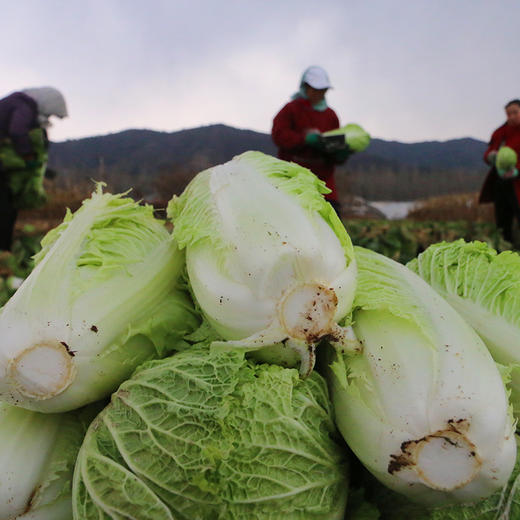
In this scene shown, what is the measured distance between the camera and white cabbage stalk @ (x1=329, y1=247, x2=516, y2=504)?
4.77ft

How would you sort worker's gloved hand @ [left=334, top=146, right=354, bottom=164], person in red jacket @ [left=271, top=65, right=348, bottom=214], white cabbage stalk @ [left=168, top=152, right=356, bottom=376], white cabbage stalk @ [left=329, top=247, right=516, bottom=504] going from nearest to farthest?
white cabbage stalk @ [left=329, top=247, right=516, bottom=504], white cabbage stalk @ [left=168, top=152, right=356, bottom=376], worker's gloved hand @ [left=334, top=146, right=354, bottom=164], person in red jacket @ [left=271, top=65, right=348, bottom=214]

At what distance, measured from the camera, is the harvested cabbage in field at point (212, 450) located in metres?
1.48

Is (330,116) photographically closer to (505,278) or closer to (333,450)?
(505,278)

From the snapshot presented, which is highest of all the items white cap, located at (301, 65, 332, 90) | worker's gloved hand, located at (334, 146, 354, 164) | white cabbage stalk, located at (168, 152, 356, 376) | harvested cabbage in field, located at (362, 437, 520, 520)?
white cap, located at (301, 65, 332, 90)

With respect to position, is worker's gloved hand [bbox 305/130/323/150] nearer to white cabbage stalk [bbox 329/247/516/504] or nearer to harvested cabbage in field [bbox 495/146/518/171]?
harvested cabbage in field [bbox 495/146/518/171]

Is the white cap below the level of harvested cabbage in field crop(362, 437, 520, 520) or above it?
above

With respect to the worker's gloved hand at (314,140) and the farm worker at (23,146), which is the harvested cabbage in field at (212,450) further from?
the farm worker at (23,146)

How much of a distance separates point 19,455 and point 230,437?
780 millimetres

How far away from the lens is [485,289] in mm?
2107

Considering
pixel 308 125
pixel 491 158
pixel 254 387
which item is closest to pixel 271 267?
pixel 254 387

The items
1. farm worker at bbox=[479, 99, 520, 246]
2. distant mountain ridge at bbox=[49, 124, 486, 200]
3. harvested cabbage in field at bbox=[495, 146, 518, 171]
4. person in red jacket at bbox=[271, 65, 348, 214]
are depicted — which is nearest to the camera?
person in red jacket at bbox=[271, 65, 348, 214]

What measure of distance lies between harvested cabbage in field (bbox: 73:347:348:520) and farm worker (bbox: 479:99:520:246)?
30.6 ft

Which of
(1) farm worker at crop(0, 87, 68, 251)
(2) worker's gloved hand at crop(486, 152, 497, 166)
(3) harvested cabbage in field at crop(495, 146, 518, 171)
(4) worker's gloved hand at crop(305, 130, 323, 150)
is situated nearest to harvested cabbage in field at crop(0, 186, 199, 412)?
(4) worker's gloved hand at crop(305, 130, 323, 150)

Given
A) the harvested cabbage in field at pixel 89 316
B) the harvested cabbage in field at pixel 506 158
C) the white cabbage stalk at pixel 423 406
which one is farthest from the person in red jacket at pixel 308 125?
the white cabbage stalk at pixel 423 406
